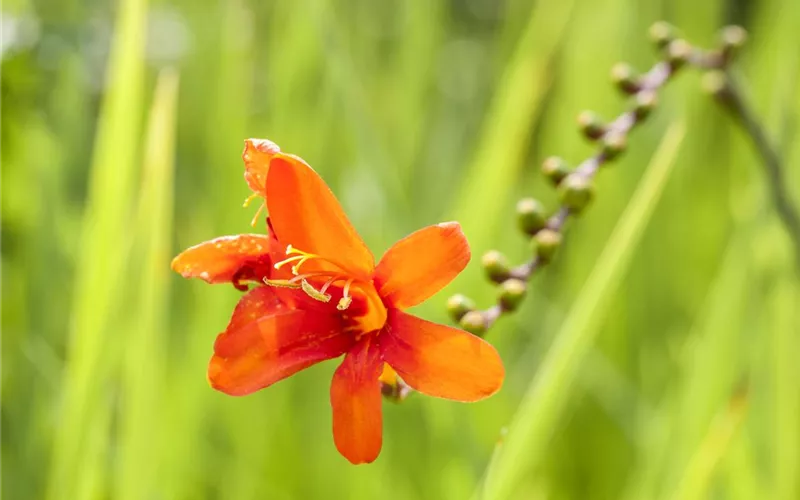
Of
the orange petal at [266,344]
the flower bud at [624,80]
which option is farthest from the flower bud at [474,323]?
the flower bud at [624,80]

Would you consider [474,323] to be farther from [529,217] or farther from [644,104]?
[644,104]

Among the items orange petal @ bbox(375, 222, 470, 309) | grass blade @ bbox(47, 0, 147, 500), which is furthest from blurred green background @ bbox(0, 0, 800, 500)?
orange petal @ bbox(375, 222, 470, 309)

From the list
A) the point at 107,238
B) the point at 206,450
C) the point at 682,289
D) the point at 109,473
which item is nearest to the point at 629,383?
the point at 682,289

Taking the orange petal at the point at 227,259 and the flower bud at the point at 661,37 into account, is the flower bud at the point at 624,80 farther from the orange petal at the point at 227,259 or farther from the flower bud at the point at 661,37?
the orange petal at the point at 227,259

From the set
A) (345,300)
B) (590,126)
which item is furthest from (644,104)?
(345,300)

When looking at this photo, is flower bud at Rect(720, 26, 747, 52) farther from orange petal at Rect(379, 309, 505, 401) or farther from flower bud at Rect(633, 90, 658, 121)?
Result: orange petal at Rect(379, 309, 505, 401)

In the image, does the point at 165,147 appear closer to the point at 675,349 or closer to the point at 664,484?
the point at 664,484

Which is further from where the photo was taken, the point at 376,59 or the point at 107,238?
the point at 376,59
